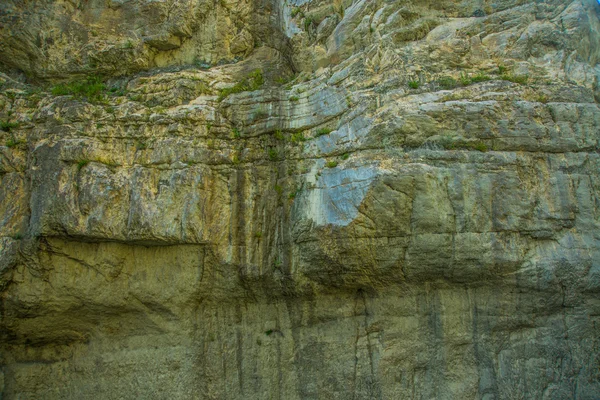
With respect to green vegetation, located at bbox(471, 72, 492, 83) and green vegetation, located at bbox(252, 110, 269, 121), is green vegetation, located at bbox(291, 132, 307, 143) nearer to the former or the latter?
green vegetation, located at bbox(252, 110, 269, 121)

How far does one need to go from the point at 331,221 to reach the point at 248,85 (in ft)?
13.8

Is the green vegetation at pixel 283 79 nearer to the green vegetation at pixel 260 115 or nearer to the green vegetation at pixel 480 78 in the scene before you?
the green vegetation at pixel 260 115

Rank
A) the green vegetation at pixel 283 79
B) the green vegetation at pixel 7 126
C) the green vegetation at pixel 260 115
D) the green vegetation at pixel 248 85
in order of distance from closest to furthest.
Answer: the green vegetation at pixel 7 126 → the green vegetation at pixel 260 115 → the green vegetation at pixel 248 85 → the green vegetation at pixel 283 79

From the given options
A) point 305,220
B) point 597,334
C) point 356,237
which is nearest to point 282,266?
point 305,220

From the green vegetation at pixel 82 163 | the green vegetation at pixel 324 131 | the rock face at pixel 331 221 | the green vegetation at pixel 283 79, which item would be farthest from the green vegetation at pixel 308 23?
the green vegetation at pixel 82 163

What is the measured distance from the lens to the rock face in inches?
350

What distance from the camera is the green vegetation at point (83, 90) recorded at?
11.2 metres

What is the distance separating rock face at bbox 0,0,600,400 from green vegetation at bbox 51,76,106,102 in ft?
0.22

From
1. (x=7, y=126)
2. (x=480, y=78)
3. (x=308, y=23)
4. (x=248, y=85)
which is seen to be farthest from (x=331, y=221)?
(x=7, y=126)

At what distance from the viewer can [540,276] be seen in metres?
8.77

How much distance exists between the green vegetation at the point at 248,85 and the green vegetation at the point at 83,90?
9.01ft

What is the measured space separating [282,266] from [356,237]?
70.3 inches

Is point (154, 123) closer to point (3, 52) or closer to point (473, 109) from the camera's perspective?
point (3, 52)

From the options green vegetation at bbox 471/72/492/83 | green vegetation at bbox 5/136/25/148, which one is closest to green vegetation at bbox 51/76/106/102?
green vegetation at bbox 5/136/25/148
